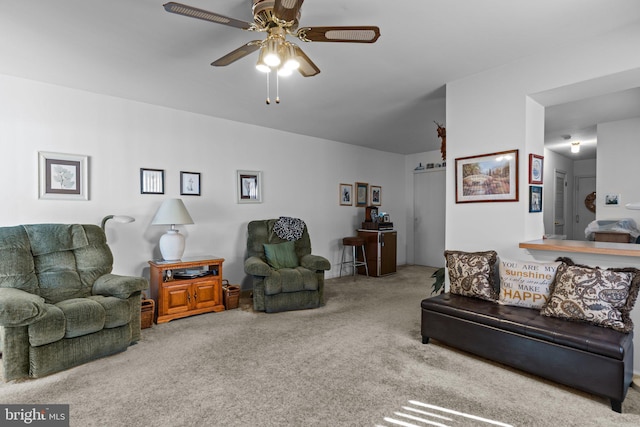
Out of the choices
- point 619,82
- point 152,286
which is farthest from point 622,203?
point 152,286

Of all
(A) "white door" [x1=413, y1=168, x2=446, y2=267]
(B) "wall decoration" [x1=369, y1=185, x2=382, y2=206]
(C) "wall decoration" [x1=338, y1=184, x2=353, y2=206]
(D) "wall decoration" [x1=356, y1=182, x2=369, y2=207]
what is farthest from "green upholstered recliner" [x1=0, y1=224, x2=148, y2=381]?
(A) "white door" [x1=413, y1=168, x2=446, y2=267]

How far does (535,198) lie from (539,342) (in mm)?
1313

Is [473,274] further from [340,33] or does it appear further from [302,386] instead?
[340,33]

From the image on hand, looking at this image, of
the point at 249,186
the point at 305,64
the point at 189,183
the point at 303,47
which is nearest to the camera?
the point at 305,64

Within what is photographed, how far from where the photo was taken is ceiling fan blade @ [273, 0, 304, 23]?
1.58 meters

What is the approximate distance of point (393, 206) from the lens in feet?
22.6

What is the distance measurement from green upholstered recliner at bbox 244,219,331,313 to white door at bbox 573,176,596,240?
6.19 meters

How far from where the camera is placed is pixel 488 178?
9.86ft

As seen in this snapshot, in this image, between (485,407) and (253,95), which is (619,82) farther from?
(253,95)

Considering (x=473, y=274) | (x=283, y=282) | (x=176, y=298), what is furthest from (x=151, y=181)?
(x=473, y=274)

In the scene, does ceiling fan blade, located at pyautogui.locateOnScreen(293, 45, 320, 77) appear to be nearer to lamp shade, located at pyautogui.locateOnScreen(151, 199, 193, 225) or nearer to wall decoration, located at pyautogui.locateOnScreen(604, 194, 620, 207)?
lamp shade, located at pyautogui.locateOnScreen(151, 199, 193, 225)

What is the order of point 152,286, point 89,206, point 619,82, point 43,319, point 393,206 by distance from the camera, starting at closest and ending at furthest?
point 43,319 < point 619,82 < point 89,206 < point 152,286 < point 393,206

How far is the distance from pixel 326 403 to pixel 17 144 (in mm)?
3570

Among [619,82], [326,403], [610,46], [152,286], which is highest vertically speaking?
[610,46]
